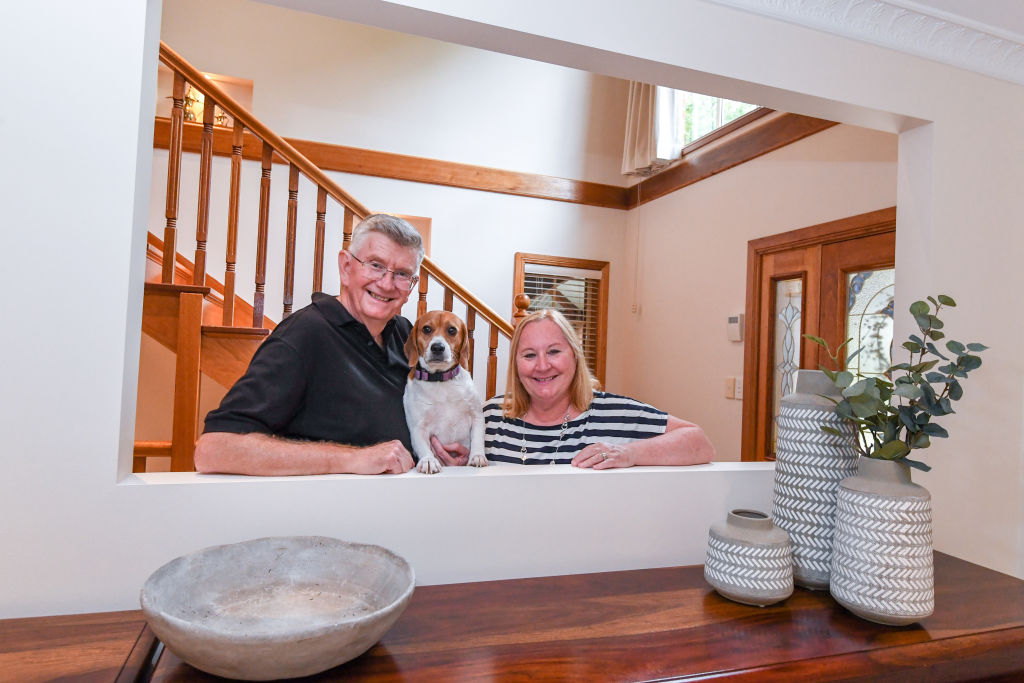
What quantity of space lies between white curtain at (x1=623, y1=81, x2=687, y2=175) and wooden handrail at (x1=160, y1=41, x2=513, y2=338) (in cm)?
208

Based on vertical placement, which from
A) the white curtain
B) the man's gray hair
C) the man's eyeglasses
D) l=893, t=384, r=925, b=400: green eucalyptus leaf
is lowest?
l=893, t=384, r=925, b=400: green eucalyptus leaf

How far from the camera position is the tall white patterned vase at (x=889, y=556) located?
38.8 inches

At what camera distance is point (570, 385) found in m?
1.90

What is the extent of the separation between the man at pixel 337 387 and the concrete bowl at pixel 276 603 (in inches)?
9.8

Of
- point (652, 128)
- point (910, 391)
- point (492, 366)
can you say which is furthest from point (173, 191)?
point (652, 128)

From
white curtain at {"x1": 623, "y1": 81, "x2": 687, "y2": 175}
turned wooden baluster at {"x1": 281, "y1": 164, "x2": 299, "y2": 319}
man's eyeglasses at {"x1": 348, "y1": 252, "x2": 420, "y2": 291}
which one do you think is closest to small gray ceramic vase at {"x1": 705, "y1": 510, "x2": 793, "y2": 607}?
man's eyeglasses at {"x1": 348, "y1": 252, "x2": 420, "y2": 291}

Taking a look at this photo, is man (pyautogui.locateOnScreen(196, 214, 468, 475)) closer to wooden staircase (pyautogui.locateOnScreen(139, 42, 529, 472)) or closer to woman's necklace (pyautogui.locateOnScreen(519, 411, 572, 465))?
woman's necklace (pyautogui.locateOnScreen(519, 411, 572, 465))

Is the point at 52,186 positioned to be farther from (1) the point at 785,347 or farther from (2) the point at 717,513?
(1) the point at 785,347

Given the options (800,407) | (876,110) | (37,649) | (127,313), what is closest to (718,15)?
(876,110)

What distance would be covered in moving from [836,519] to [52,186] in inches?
57.6

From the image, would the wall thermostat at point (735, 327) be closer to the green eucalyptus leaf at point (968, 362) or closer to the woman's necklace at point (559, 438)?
the woman's necklace at point (559, 438)

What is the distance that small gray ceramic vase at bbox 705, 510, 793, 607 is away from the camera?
1042 millimetres

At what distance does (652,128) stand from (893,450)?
3.89m

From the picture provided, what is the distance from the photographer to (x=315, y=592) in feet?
3.14
